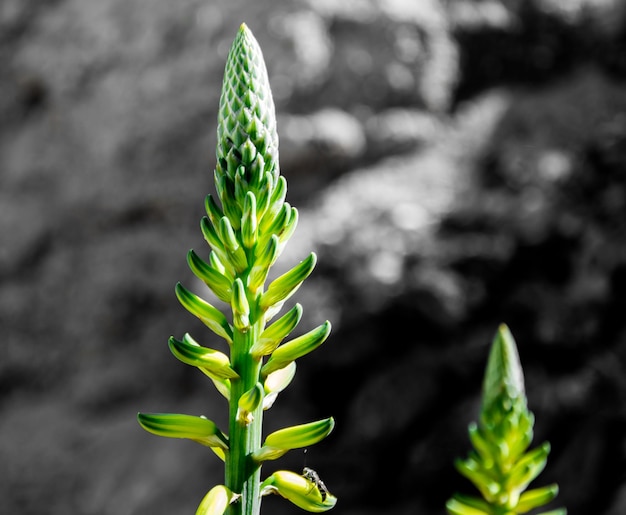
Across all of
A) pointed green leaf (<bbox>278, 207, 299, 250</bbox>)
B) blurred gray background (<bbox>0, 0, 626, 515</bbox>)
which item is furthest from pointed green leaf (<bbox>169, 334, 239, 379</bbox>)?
blurred gray background (<bbox>0, 0, 626, 515</bbox>)

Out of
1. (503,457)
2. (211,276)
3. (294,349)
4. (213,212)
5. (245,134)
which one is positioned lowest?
(503,457)

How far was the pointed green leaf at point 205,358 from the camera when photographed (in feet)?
4.00

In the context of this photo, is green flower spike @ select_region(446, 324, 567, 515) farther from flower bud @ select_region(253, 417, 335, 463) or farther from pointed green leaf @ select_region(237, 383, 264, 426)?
pointed green leaf @ select_region(237, 383, 264, 426)

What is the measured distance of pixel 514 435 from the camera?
5.32ft

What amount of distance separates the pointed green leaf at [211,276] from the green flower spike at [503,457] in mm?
649

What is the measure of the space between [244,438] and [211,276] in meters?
0.26

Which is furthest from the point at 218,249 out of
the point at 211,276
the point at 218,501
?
the point at 218,501

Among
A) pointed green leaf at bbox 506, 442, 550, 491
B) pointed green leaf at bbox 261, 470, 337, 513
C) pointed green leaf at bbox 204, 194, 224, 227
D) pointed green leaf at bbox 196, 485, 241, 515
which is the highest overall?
pointed green leaf at bbox 204, 194, 224, 227

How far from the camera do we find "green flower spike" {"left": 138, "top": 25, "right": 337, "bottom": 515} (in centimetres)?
121

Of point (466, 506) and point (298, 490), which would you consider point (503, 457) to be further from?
point (298, 490)

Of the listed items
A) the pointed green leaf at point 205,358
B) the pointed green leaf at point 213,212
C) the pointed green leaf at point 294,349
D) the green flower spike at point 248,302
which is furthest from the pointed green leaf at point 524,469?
the pointed green leaf at point 213,212

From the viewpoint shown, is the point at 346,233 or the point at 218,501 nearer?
the point at 218,501

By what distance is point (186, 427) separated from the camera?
49.6 inches

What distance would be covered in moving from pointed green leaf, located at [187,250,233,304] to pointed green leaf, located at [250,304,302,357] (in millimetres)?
94
